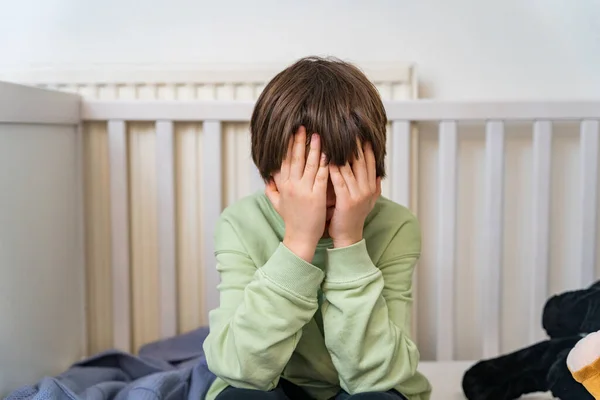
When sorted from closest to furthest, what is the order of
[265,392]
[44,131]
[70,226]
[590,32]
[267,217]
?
[265,392], [267,217], [44,131], [70,226], [590,32]

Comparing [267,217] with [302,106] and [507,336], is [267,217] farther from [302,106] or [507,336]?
[507,336]

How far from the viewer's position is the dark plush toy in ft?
2.81

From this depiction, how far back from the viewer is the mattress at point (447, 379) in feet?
3.11

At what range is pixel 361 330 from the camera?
2.29ft

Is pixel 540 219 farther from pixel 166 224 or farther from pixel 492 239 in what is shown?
pixel 166 224

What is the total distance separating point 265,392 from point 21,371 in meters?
0.37

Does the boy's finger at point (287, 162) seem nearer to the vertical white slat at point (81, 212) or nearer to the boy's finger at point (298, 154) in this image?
the boy's finger at point (298, 154)

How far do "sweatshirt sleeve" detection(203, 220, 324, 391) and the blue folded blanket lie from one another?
0.50 feet

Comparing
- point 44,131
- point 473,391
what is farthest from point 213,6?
point 473,391

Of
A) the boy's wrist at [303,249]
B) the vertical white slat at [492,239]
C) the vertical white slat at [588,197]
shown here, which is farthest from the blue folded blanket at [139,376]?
the vertical white slat at [588,197]

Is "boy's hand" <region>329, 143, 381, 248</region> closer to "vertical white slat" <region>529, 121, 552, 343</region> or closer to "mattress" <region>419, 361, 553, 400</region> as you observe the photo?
"mattress" <region>419, 361, 553, 400</region>

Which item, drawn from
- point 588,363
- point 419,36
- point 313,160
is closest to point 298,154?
point 313,160

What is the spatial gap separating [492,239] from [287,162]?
21.0 inches

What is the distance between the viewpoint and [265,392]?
70cm
